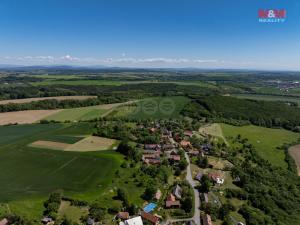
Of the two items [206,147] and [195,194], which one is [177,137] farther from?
[195,194]

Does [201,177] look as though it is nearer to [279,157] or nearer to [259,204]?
[259,204]

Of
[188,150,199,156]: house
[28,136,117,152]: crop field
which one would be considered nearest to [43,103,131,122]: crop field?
[28,136,117,152]: crop field

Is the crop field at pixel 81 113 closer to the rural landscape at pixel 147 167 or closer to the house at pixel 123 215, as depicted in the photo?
the rural landscape at pixel 147 167

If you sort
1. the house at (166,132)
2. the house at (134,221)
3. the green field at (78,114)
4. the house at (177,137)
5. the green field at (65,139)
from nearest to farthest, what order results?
the house at (134,221) → the green field at (65,139) → the house at (177,137) → the house at (166,132) → the green field at (78,114)

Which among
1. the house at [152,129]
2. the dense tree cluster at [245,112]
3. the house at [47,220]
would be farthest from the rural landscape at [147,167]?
the house at [152,129]

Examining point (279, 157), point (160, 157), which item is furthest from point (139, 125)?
point (279, 157)

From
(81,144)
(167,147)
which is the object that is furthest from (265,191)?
(81,144)
